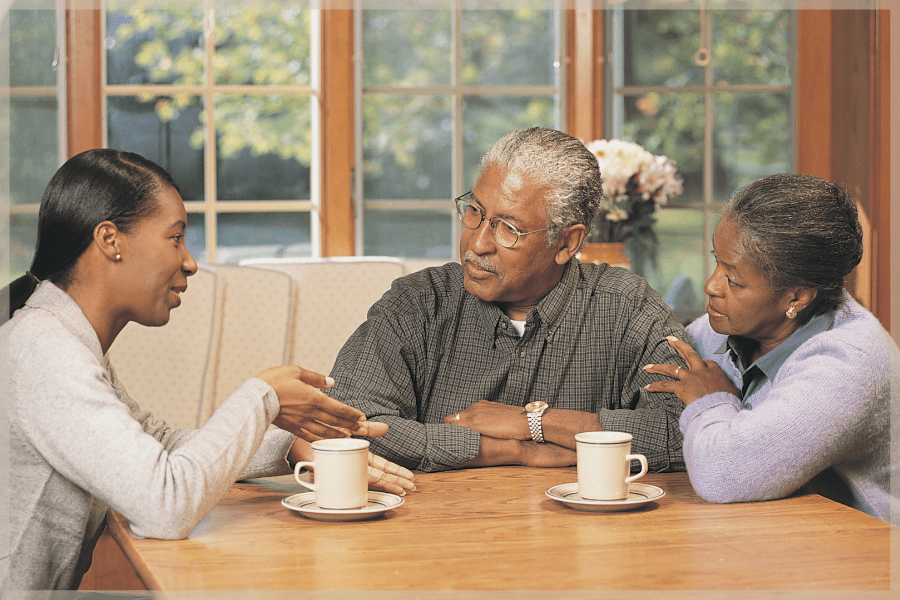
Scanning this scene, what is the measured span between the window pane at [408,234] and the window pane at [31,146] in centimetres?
130

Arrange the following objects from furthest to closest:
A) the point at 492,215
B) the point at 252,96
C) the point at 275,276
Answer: the point at 252,96
the point at 275,276
the point at 492,215

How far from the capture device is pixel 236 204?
3693mm

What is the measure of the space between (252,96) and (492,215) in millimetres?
2148

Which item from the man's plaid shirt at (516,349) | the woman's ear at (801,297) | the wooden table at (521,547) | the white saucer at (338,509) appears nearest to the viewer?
the wooden table at (521,547)

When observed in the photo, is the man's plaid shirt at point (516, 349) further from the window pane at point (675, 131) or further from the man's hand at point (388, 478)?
the window pane at point (675, 131)

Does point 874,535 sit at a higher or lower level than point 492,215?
lower

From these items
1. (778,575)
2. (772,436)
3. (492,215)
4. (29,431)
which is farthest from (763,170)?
(29,431)

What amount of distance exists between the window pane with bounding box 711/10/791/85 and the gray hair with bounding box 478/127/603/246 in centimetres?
220

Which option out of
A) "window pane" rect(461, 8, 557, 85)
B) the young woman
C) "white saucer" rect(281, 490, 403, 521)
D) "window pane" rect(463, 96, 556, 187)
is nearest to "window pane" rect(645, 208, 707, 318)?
"window pane" rect(463, 96, 556, 187)

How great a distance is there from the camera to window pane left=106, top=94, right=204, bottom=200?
143 inches

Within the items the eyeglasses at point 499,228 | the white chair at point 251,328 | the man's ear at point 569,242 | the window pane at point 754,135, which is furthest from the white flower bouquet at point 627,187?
the eyeglasses at point 499,228

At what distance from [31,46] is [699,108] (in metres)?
2.72

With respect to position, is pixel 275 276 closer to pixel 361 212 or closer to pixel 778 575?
pixel 361 212

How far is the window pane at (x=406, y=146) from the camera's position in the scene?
3750 millimetres
